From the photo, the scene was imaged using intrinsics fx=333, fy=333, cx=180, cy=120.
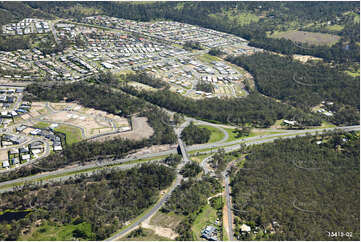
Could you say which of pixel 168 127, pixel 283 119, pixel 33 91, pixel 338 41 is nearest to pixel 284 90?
pixel 283 119

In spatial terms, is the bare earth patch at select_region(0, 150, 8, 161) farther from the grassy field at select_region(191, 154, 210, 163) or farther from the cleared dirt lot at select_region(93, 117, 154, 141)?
the grassy field at select_region(191, 154, 210, 163)

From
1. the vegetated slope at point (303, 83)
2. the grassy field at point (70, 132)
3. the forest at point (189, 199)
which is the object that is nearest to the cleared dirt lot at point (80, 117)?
the grassy field at point (70, 132)

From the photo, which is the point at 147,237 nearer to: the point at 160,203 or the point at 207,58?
the point at 160,203

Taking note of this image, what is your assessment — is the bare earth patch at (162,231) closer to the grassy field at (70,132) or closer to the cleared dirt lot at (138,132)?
the cleared dirt lot at (138,132)

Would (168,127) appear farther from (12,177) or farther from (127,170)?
(12,177)

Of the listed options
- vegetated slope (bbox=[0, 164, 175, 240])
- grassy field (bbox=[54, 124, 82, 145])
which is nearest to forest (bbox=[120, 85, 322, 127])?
grassy field (bbox=[54, 124, 82, 145])

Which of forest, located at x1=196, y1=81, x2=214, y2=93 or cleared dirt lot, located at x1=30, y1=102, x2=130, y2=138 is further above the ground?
forest, located at x1=196, y1=81, x2=214, y2=93
